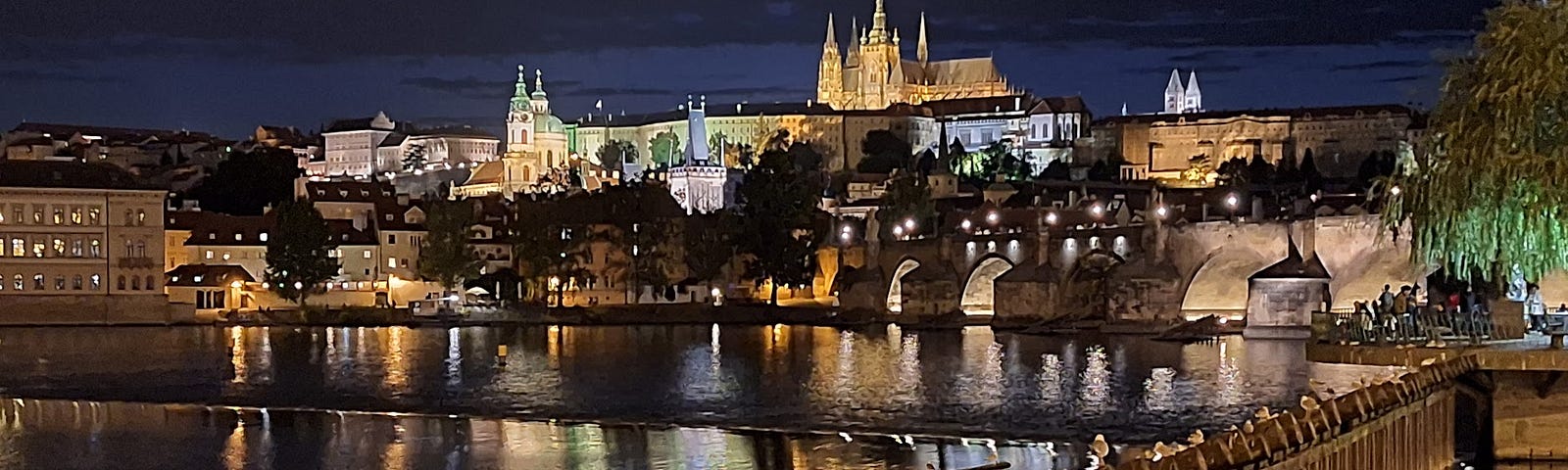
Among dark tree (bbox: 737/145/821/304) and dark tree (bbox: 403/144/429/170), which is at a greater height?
Result: dark tree (bbox: 403/144/429/170)

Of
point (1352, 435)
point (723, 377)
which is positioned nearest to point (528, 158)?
point (723, 377)

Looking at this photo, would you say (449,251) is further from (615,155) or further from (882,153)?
(615,155)

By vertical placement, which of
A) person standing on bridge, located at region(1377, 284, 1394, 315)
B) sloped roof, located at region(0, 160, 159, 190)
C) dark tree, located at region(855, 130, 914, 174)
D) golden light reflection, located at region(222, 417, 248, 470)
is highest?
dark tree, located at region(855, 130, 914, 174)

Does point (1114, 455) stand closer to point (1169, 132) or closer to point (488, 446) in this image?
point (488, 446)

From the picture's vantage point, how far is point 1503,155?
2341 centimetres

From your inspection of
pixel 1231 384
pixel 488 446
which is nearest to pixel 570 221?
pixel 1231 384

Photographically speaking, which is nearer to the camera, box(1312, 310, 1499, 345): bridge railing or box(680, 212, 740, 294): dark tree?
box(1312, 310, 1499, 345): bridge railing

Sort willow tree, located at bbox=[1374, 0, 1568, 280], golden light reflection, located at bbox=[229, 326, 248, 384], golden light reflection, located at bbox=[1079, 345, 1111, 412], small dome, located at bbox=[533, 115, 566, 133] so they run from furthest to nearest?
small dome, located at bbox=[533, 115, 566, 133]
golden light reflection, located at bbox=[229, 326, 248, 384]
golden light reflection, located at bbox=[1079, 345, 1111, 412]
willow tree, located at bbox=[1374, 0, 1568, 280]

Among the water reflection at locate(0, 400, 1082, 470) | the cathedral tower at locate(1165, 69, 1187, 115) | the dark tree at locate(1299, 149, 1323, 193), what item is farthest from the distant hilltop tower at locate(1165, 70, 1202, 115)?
the water reflection at locate(0, 400, 1082, 470)

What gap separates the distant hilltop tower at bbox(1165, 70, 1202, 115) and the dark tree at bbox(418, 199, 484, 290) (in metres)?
101

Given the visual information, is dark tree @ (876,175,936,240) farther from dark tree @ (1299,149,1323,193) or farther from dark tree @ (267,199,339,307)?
dark tree @ (1299,149,1323,193)

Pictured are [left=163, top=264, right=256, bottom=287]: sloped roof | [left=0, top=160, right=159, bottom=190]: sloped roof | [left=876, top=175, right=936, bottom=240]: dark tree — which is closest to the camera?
[left=0, top=160, right=159, bottom=190]: sloped roof

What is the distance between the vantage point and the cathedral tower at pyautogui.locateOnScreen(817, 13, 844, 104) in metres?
189

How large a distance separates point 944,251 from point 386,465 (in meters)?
53.7
